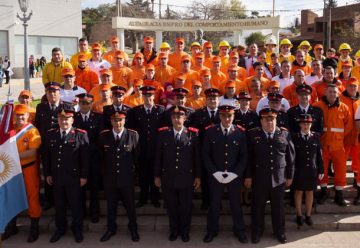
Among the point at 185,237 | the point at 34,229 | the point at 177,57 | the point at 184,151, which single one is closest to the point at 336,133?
the point at 184,151

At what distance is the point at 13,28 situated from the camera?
1224 inches

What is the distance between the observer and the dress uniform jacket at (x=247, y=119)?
6875 millimetres

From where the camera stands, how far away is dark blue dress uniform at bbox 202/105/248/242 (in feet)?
20.3

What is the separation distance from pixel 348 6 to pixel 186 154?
130ft

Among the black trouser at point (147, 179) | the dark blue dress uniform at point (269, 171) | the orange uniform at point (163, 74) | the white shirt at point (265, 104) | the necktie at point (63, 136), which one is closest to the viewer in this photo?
the dark blue dress uniform at point (269, 171)

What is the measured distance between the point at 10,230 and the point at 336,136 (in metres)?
5.56

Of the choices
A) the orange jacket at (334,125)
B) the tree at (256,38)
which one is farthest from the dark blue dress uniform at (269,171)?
the tree at (256,38)

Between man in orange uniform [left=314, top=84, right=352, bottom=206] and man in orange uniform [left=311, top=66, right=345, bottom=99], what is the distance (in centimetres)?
77

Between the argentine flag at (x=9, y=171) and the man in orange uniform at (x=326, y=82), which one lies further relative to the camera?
the man in orange uniform at (x=326, y=82)

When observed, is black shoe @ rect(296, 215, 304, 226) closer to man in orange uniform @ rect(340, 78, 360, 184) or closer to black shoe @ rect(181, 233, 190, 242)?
man in orange uniform @ rect(340, 78, 360, 184)

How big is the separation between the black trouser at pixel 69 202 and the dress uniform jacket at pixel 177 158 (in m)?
1.27

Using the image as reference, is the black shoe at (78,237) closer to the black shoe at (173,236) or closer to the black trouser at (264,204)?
the black shoe at (173,236)

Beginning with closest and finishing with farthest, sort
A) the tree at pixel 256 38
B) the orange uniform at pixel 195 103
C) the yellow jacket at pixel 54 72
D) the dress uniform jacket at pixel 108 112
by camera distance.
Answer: the dress uniform jacket at pixel 108 112 < the orange uniform at pixel 195 103 < the yellow jacket at pixel 54 72 < the tree at pixel 256 38

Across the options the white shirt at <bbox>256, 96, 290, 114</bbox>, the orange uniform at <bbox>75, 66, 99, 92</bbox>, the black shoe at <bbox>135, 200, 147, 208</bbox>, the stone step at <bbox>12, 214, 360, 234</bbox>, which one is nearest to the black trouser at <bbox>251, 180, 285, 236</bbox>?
the stone step at <bbox>12, 214, 360, 234</bbox>
